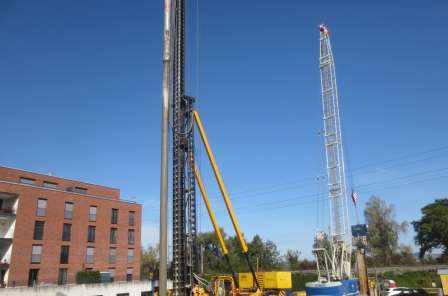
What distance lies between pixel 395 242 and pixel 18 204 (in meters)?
74.3

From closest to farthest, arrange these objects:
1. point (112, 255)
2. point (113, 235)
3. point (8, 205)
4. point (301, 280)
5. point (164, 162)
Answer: point (164, 162) → point (8, 205) → point (112, 255) → point (113, 235) → point (301, 280)

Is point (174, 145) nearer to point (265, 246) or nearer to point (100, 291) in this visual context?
point (100, 291)

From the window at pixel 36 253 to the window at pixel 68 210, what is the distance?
17.0ft

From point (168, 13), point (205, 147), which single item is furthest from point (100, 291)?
point (168, 13)

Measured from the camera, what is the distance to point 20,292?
1287 inches

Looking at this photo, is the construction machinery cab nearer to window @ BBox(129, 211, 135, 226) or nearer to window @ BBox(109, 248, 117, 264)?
window @ BBox(109, 248, 117, 264)

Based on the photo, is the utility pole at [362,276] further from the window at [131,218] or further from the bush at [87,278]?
the window at [131,218]

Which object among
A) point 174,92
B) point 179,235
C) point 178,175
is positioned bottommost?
point 179,235

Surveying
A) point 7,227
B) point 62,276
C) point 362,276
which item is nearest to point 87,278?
point 62,276

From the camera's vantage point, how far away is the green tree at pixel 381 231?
8662 centimetres

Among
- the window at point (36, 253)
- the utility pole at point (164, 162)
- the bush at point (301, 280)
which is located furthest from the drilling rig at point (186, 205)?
the bush at point (301, 280)

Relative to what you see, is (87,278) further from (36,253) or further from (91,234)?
(91,234)

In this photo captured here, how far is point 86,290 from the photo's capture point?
38.3 m

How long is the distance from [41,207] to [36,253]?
5241 millimetres
